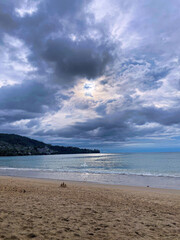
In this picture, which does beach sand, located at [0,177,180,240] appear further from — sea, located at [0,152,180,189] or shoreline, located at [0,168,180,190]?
sea, located at [0,152,180,189]

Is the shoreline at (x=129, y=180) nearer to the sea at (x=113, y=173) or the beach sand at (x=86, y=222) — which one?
the sea at (x=113, y=173)

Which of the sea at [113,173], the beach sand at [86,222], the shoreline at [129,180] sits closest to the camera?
the beach sand at [86,222]

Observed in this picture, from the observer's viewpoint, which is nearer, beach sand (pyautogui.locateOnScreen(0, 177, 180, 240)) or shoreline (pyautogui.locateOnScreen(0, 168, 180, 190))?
beach sand (pyautogui.locateOnScreen(0, 177, 180, 240))

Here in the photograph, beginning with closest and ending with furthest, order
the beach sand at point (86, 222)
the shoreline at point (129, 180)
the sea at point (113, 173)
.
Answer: the beach sand at point (86, 222) → the shoreline at point (129, 180) → the sea at point (113, 173)

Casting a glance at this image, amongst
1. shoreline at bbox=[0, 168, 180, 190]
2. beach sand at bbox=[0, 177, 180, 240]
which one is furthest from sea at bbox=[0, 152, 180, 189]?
beach sand at bbox=[0, 177, 180, 240]

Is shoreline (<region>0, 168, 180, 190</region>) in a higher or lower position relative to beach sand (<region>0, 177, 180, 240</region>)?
lower

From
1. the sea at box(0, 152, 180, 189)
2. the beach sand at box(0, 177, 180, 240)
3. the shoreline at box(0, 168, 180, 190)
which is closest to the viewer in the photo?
the beach sand at box(0, 177, 180, 240)

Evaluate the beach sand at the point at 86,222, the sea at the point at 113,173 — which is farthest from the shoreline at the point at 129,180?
the beach sand at the point at 86,222

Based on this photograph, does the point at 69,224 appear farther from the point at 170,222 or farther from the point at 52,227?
the point at 170,222

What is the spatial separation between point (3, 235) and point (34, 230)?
1002mm

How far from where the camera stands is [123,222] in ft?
24.6

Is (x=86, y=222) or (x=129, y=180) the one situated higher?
(x=86, y=222)

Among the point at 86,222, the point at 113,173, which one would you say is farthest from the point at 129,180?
the point at 86,222

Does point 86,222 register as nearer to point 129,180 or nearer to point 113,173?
point 129,180
